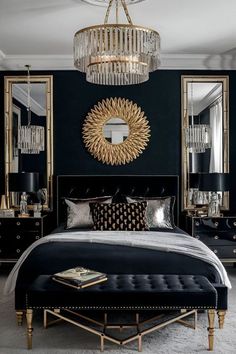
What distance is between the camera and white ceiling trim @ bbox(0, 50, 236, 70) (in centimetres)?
646

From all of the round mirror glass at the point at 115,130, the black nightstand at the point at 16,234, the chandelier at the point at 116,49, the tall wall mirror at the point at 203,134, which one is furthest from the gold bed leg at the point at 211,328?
the round mirror glass at the point at 115,130

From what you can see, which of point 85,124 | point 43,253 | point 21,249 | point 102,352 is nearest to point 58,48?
point 85,124

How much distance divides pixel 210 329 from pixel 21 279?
163 centimetres

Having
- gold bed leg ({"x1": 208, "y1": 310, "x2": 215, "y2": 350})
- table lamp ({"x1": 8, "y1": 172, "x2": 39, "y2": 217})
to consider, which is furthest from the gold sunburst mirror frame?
gold bed leg ({"x1": 208, "y1": 310, "x2": 215, "y2": 350})

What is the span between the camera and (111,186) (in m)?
6.43

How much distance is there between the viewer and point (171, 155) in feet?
21.6

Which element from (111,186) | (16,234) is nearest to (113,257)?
(16,234)

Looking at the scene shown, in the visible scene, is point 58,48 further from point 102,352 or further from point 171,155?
point 102,352

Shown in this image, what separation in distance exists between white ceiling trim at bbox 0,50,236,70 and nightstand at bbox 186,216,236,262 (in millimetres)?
2097

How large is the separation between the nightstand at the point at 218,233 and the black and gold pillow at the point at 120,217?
863mm

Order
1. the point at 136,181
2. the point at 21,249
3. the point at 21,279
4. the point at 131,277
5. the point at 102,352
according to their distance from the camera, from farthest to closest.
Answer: the point at 136,181 < the point at 21,249 < the point at 21,279 < the point at 131,277 < the point at 102,352

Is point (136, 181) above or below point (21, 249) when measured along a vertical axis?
above

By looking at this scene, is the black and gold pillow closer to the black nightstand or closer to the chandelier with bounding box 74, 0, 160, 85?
the black nightstand

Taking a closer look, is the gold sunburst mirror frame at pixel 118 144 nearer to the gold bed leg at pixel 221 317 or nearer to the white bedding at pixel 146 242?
the white bedding at pixel 146 242
